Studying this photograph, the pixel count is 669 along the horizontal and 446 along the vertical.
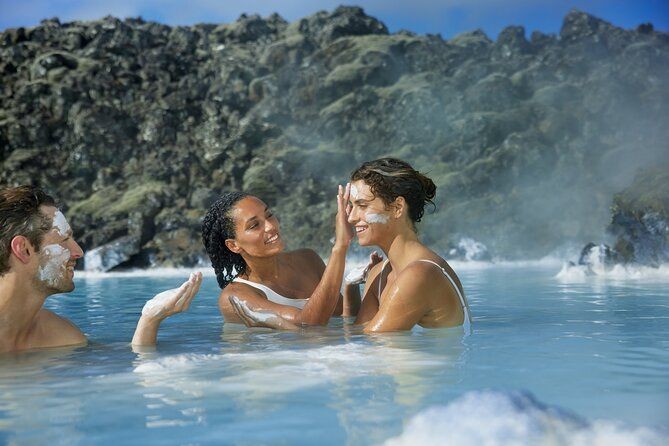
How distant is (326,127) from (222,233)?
165ft

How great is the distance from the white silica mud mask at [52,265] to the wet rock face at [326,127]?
34.2 m

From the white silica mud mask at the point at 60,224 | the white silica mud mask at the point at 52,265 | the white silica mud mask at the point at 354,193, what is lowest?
the white silica mud mask at the point at 52,265

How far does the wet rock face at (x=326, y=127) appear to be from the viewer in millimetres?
43156

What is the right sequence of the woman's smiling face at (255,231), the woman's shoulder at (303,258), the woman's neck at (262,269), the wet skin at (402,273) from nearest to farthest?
the wet skin at (402,273), the woman's smiling face at (255,231), the woman's neck at (262,269), the woman's shoulder at (303,258)

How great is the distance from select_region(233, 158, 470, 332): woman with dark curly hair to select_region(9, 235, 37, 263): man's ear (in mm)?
2241

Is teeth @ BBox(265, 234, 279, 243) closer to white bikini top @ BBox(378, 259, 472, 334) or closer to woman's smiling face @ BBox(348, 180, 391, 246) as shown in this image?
white bikini top @ BBox(378, 259, 472, 334)

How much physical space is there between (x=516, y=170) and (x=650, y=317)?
128 feet

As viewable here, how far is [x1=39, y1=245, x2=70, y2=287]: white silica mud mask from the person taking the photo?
4902mm

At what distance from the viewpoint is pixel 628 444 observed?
3.00m

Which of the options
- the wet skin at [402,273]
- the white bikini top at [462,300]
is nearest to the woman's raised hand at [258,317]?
the white bikini top at [462,300]

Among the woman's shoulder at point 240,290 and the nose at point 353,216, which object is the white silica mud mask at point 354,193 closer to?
the nose at point 353,216

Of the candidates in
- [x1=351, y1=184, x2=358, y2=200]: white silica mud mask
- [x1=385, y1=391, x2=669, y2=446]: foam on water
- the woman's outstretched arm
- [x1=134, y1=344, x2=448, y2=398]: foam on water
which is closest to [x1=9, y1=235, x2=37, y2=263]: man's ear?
[x1=134, y1=344, x2=448, y2=398]: foam on water

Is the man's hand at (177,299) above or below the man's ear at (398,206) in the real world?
below

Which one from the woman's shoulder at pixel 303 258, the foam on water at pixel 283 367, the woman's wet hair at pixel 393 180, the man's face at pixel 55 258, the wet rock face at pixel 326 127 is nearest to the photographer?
the foam on water at pixel 283 367
